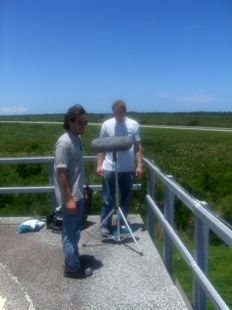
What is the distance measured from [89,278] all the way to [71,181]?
98 centimetres

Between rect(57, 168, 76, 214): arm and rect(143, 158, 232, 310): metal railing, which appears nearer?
rect(143, 158, 232, 310): metal railing

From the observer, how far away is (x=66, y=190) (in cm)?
507

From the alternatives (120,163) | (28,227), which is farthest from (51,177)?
(120,163)

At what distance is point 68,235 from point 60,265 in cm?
54

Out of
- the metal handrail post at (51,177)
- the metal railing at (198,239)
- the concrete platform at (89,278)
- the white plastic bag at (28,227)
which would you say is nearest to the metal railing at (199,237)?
the metal railing at (198,239)

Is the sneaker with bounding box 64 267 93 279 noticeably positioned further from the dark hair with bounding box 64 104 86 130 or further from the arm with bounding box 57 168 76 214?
the dark hair with bounding box 64 104 86 130

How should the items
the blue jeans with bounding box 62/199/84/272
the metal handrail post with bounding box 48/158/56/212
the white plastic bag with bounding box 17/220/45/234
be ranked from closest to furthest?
the blue jeans with bounding box 62/199/84/272 < the white plastic bag with bounding box 17/220/45/234 < the metal handrail post with bounding box 48/158/56/212

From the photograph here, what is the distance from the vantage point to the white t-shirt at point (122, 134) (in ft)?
22.1

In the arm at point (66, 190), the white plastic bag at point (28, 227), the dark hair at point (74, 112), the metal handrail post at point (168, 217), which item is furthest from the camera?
the white plastic bag at point (28, 227)

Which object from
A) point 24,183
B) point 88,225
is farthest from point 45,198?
point 88,225

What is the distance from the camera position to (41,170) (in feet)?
61.8

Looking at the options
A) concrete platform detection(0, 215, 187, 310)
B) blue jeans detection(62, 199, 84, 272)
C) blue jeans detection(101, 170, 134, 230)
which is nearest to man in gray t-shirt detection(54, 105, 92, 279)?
blue jeans detection(62, 199, 84, 272)

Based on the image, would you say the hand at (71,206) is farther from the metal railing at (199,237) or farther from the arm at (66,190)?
the metal railing at (199,237)

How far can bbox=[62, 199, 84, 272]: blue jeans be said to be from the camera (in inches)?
207
